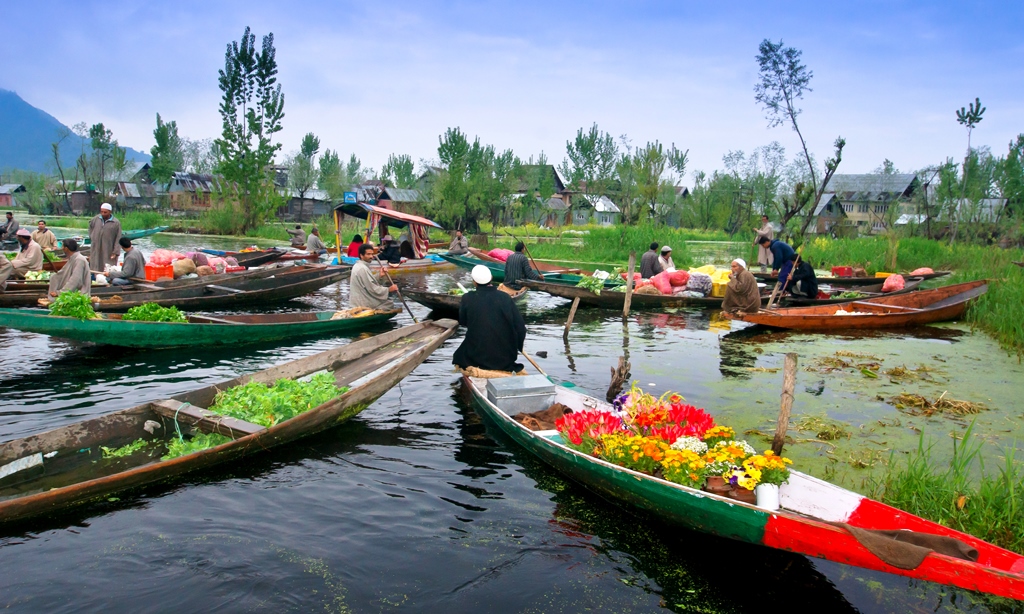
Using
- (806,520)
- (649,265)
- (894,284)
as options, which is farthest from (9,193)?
(806,520)

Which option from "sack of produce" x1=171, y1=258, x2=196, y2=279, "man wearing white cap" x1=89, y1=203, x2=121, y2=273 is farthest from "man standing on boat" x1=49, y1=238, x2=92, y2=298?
"sack of produce" x1=171, y1=258, x2=196, y2=279

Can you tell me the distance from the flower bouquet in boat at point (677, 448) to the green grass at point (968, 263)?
25.7 ft

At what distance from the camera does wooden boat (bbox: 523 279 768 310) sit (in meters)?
14.5

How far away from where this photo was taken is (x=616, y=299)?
14.6 metres

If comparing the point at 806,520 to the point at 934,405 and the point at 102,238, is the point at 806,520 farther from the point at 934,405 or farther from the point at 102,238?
the point at 102,238

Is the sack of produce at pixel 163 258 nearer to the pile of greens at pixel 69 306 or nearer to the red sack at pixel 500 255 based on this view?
the pile of greens at pixel 69 306

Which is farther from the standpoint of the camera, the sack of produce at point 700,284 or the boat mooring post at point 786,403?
the sack of produce at point 700,284

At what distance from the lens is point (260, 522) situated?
15.7 feet

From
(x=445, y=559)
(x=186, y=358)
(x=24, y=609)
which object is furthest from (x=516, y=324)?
(x=186, y=358)

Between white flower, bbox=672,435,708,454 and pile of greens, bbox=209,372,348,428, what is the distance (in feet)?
10.9

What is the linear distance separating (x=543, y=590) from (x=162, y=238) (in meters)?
35.8

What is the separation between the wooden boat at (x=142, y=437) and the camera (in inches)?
174

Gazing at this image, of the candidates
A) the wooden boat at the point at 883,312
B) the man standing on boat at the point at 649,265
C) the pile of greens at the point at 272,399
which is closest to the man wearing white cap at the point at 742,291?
the wooden boat at the point at 883,312

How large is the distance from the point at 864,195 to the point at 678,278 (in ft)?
162
